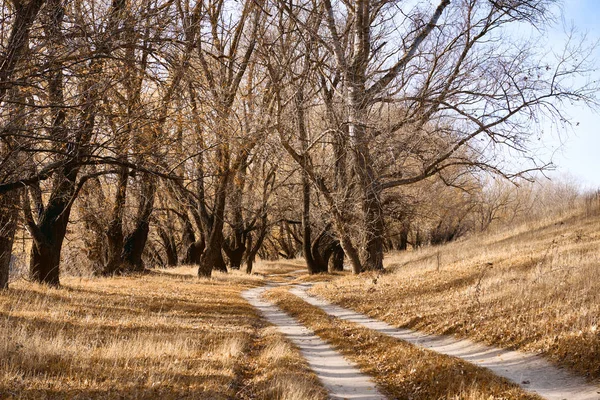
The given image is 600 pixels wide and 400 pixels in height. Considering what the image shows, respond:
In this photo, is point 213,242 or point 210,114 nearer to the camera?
point 210,114

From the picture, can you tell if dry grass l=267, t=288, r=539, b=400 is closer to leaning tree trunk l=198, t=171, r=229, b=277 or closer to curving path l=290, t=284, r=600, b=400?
curving path l=290, t=284, r=600, b=400

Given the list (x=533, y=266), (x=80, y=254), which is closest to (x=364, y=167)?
(x=533, y=266)

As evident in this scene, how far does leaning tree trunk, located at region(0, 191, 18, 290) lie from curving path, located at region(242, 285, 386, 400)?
677 centimetres

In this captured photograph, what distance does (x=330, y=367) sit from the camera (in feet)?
27.3

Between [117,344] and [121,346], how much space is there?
0.17 m

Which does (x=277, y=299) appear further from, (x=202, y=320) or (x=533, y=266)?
(x=533, y=266)

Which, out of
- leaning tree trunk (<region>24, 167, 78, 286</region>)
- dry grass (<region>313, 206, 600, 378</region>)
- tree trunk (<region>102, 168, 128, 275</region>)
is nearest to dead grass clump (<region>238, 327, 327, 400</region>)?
dry grass (<region>313, 206, 600, 378</region>)

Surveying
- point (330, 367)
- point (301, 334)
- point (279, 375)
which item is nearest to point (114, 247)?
point (301, 334)

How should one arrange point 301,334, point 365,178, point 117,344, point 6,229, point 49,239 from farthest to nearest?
point 365,178, point 49,239, point 6,229, point 301,334, point 117,344

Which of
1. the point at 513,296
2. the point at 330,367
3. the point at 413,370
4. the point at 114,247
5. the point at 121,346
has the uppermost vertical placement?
the point at 114,247

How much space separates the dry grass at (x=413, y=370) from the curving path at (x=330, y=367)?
0.18m

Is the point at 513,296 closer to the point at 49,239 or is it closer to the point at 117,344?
the point at 117,344

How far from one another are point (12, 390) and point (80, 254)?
27.4m

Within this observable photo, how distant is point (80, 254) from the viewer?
30.9 m
